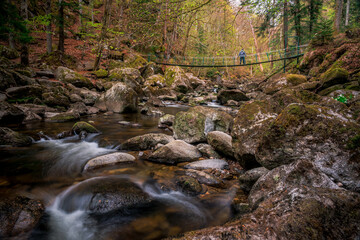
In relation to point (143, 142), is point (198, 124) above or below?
above

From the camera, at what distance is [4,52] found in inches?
494

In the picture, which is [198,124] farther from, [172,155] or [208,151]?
[172,155]

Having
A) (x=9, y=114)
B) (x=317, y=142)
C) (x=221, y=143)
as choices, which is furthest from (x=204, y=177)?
(x=9, y=114)

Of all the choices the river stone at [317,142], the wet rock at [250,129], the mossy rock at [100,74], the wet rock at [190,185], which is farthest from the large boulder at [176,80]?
the river stone at [317,142]

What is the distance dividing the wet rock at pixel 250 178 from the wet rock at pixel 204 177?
428mm

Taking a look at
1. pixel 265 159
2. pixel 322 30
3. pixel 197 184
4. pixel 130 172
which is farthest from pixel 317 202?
pixel 322 30

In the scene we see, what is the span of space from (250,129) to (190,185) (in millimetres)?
1393

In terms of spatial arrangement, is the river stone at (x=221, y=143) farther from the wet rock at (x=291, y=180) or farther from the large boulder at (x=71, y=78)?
the large boulder at (x=71, y=78)

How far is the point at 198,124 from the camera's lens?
512 centimetres

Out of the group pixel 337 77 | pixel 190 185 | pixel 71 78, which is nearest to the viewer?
pixel 190 185

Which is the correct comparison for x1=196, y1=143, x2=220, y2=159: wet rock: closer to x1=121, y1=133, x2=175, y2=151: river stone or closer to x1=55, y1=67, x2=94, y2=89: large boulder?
x1=121, y1=133, x2=175, y2=151: river stone

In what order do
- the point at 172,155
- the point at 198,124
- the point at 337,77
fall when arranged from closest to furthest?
the point at 172,155 → the point at 198,124 → the point at 337,77

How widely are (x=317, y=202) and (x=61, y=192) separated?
339 cm

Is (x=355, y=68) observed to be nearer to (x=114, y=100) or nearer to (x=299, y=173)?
(x=299, y=173)
